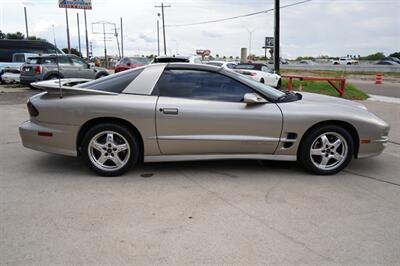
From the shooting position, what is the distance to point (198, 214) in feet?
11.5

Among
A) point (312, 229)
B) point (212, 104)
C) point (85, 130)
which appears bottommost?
point (312, 229)

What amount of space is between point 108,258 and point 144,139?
6.31ft

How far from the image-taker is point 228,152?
15.0 ft

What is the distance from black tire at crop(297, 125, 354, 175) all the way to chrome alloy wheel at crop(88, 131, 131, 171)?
2212 mm

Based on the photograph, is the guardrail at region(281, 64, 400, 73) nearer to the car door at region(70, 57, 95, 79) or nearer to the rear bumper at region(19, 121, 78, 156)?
the car door at region(70, 57, 95, 79)

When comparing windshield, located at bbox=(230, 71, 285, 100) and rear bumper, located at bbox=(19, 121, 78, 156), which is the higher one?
windshield, located at bbox=(230, 71, 285, 100)

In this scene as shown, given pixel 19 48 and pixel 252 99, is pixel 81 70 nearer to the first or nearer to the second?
pixel 19 48

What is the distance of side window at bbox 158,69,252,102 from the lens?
457 centimetres

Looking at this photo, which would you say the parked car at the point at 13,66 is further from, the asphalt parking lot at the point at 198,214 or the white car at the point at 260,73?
the asphalt parking lot at the point at 198,214

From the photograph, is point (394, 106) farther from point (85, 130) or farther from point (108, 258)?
point (108, 258)

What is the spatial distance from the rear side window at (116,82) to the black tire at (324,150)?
2327 millimetres

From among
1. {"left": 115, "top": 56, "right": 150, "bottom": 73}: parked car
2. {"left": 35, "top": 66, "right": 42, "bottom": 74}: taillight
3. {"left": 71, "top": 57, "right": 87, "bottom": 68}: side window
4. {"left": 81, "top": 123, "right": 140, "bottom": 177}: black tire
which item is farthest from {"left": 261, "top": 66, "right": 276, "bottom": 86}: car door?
{"left": 81, "top": 123, "right": 140, "bottom": 177}: black tire

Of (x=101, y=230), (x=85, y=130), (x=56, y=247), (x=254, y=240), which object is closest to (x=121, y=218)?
(x=101, y=230)

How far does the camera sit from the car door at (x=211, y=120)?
4.44 metres
